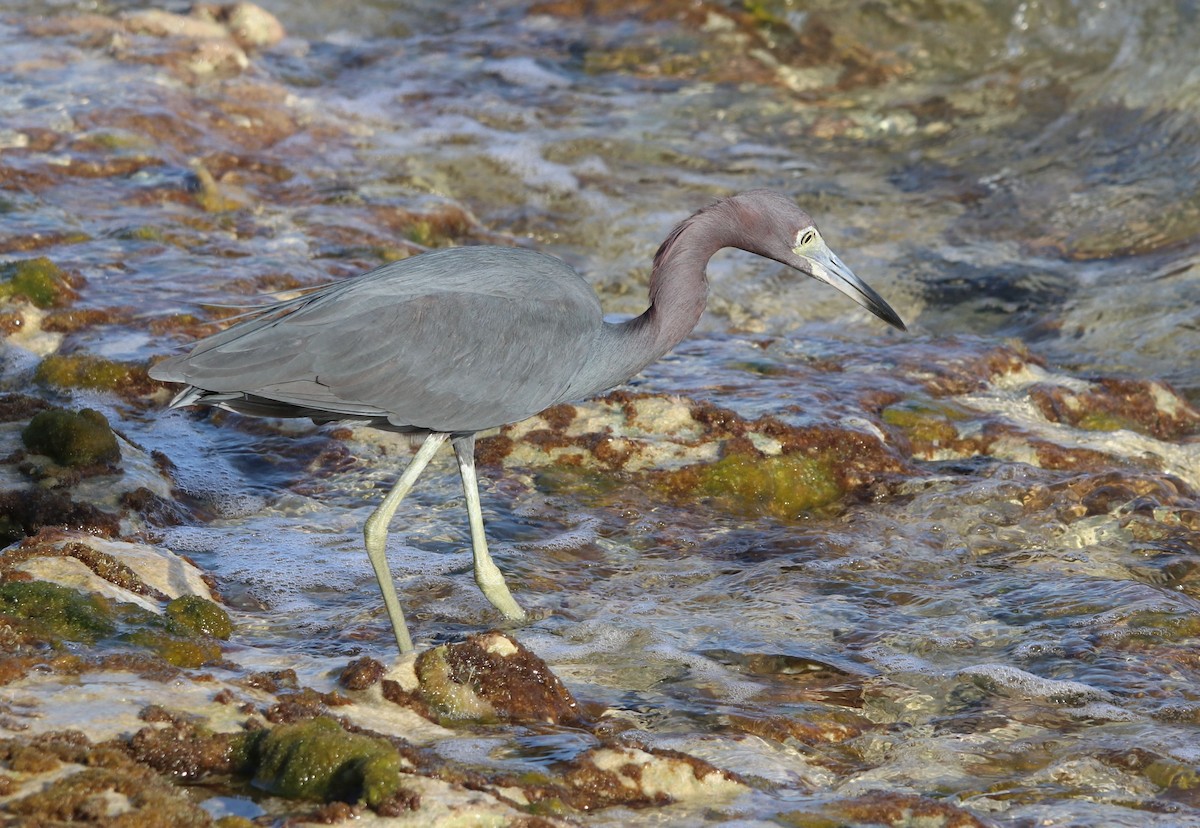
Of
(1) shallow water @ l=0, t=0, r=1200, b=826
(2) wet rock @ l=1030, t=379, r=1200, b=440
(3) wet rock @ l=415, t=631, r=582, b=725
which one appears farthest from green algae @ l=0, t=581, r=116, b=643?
(2) wet rock @ l=1030, t=379, r=1200, b=440

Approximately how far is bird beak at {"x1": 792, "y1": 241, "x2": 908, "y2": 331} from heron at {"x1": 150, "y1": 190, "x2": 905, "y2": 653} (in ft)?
2.31

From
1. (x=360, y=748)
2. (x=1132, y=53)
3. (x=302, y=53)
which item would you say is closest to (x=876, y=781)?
(x=360, y=748)

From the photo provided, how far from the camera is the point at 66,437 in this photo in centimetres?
589

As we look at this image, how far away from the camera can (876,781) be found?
13.9 ft

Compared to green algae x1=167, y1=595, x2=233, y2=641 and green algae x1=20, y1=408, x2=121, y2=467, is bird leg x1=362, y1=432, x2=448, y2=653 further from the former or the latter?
green algae x1=20, y1=408, x2=121, y2=467

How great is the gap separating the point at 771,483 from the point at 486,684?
9.49 feet

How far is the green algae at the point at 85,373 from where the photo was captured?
708 cm

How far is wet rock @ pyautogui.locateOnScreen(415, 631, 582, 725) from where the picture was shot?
430cm

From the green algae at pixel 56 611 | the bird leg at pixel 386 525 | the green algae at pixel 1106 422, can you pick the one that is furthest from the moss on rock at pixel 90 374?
the green algae at pixel 1106 422

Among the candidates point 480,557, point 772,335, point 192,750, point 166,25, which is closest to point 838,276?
point 480,557

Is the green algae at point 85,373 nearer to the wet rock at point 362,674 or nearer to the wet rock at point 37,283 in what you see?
the wet rock at point 37,283

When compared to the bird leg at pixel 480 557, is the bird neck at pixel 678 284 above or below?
above

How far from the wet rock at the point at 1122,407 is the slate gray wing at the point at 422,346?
11.2 ft

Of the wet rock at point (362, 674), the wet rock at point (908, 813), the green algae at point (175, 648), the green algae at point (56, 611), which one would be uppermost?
the wet rock at point (908, 813)
